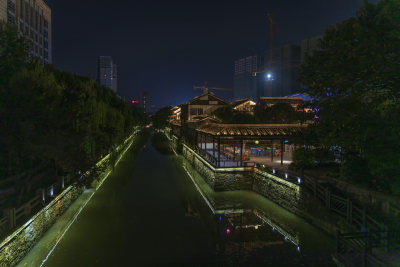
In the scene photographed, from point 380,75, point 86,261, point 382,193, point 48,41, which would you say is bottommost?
point 86,261

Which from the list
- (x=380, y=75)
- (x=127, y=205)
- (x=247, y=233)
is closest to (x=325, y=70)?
(x=380, y=75)

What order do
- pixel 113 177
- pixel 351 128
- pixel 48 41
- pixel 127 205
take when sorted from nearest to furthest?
pixel 351 128 < pixel 127 205 < pixel 113 177 < pixel 48 41

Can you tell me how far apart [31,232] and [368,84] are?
38.6 ft

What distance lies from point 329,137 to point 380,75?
233 centimetres

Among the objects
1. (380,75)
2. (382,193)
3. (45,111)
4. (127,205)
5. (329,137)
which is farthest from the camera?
(127,205)

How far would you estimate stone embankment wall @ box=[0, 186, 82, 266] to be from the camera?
26.6ft

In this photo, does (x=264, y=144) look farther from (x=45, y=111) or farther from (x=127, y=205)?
(x=45, y=111)

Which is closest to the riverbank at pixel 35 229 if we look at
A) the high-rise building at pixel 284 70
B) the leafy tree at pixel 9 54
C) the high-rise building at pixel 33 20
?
the leafy tree at pixel 9 54

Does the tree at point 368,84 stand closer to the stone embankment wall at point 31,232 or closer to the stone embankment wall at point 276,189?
the stone embankment wall at point 276,189

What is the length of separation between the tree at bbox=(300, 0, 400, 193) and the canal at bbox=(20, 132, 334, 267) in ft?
12.9

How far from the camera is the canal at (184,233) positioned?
9547 millimetres

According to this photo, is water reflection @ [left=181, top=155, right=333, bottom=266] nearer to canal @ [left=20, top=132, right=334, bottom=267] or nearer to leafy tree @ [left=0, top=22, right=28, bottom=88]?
canal @ [left=20, top=132, right=334, bottom=267]

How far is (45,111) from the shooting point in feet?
38.3

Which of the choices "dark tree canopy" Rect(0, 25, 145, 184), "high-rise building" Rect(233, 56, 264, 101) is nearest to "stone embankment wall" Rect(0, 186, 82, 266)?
"dark tree canopy" Rect(0, 25, 145, 184)
